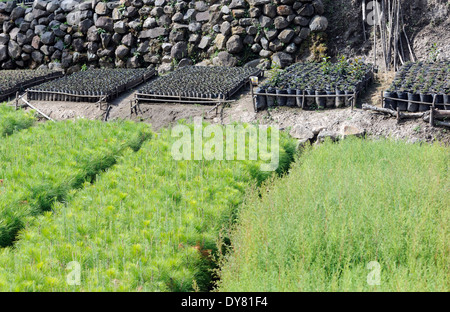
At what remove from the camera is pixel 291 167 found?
746cm

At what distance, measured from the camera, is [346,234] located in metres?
4.45

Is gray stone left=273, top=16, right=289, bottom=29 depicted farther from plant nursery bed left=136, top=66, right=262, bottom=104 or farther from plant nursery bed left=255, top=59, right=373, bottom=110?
plant nursery bed left=255, top=59, right=373, bottom=110

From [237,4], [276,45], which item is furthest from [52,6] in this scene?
[276,45]

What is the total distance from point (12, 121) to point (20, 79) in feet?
18.3

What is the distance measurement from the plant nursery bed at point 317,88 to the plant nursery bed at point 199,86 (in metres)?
1.13

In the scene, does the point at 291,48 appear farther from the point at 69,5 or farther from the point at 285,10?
the point at 69,5

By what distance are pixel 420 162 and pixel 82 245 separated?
15.1 ft

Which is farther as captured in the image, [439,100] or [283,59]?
[283,59]

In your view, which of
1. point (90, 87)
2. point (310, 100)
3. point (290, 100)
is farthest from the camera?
point (90, 87)

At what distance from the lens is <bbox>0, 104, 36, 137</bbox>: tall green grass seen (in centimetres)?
930

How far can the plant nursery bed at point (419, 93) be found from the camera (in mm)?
9297

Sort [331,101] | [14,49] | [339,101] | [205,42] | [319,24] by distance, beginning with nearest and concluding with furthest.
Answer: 1. [339,101]
2. [331,101]
3. [319,24]
4. [205,42]
5. [14,49]

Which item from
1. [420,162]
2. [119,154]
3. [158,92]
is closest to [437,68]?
[420,162]
